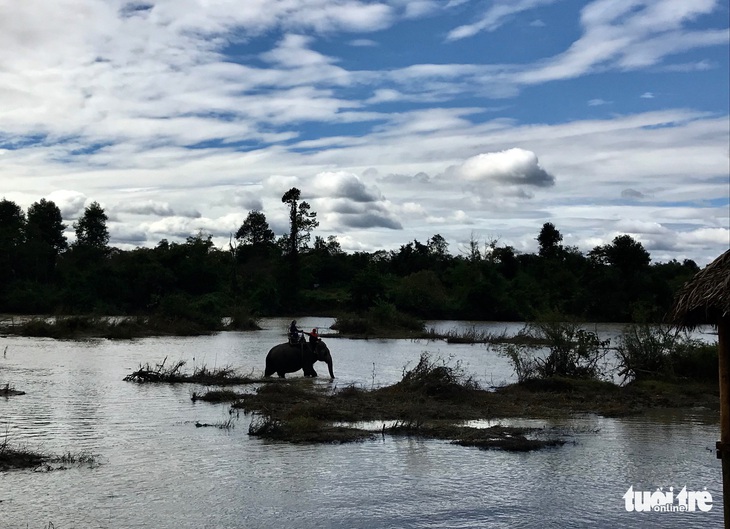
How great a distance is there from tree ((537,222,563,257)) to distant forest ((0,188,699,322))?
15.7 ft

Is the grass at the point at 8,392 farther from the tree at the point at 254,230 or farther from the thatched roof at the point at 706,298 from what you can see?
the tree at the point at 254,230

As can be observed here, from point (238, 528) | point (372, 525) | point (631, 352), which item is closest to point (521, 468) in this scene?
point (372, 525)

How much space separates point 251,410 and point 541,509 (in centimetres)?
863

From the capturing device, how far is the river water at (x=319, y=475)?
10.3m

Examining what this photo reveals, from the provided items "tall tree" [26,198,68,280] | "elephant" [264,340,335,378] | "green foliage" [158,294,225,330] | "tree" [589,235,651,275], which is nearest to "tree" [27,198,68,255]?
"tall tree" [26,198,68,280]

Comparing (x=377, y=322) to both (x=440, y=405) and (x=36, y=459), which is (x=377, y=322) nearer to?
(x=440, y=405)

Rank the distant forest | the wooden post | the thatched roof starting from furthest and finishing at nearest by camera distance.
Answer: the distant forest, the wooden post, the thatched roof

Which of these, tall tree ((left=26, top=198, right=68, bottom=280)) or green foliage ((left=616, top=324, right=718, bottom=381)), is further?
tall tree ((left=26, top=198, right=68, bottom=280))

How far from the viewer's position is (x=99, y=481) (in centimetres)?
1163

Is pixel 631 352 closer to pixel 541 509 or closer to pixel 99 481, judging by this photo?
pixel 541 509

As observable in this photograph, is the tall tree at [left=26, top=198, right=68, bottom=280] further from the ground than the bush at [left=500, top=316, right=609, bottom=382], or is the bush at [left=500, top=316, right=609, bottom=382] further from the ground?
the tall tree at [left=26, top=198, right=68, bottom=280]

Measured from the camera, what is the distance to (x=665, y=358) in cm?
2378

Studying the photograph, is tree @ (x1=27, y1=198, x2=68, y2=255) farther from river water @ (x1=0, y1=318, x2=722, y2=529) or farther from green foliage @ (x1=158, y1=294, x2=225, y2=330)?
river water @ (x1=0, y1=318, x2=722, y2=529)

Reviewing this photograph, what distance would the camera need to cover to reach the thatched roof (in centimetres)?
819
